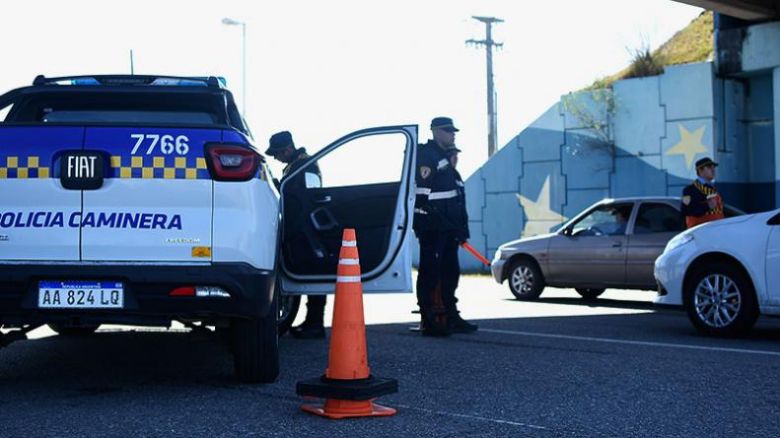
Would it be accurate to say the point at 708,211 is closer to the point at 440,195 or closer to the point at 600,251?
the point at 600,251

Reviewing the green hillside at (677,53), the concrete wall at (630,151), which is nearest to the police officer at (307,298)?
the concrete wall at (630,151)

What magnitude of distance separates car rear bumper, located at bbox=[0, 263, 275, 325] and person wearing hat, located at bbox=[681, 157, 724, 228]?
7194 mm

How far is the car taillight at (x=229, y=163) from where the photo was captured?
6.21m

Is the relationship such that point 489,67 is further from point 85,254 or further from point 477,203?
point 85,254

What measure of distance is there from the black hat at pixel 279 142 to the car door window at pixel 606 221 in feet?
18.6

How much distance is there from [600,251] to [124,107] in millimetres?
8627

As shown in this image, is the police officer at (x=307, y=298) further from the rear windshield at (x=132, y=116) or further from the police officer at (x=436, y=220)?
the rear windshield at (x=132, y=116)

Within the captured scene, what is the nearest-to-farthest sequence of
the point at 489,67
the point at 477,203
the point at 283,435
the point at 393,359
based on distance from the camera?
the point at 283,435 < the point at 393,359 < the point at 477,203 < the point at 489,67

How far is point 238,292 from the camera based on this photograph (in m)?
6.19

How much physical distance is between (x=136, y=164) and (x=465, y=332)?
4.84m

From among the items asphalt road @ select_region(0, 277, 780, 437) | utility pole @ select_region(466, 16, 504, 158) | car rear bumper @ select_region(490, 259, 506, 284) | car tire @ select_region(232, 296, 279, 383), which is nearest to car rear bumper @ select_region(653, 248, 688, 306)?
asphalt road @ select_region(0, 277, 780, 437)

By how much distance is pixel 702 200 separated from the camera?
12195 millimetres

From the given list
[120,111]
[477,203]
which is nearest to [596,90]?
[477,203]

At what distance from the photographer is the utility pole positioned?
38781 millimetres
